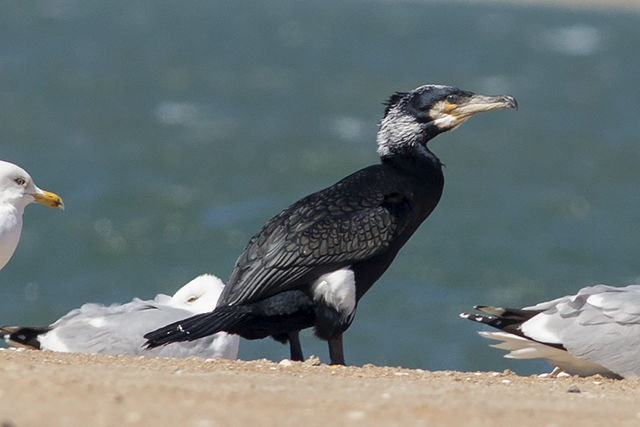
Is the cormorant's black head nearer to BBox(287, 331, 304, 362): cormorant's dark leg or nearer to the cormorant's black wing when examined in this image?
the cormorant's black wing

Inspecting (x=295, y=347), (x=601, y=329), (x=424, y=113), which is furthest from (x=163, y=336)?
(x=601, y=329)

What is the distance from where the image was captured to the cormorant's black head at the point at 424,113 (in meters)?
10.7

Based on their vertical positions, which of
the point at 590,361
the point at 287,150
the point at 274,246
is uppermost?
the point at 287,150

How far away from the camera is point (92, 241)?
1019 inches

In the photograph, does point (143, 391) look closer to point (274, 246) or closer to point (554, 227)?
point (274, 246)

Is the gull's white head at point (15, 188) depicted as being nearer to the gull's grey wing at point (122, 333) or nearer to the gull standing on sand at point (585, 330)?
the gull's grey wing at point (122, 333)

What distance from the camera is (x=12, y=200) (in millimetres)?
10570

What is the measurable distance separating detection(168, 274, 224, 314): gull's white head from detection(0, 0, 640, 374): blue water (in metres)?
7.75

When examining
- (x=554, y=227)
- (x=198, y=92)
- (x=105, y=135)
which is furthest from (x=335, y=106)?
(x=554, y=227)

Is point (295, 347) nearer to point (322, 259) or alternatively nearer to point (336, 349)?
point (336, 349)

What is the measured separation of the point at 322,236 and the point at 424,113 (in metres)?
1.56

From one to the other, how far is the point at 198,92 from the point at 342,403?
29939 millimetres

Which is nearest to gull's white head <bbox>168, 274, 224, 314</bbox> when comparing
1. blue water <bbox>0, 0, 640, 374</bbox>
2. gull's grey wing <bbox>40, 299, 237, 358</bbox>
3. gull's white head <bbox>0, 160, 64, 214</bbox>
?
gull's grey wing <bbox>40, 299, 237, 358</bbox>

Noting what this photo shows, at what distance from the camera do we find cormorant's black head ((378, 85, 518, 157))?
10.7 metres
